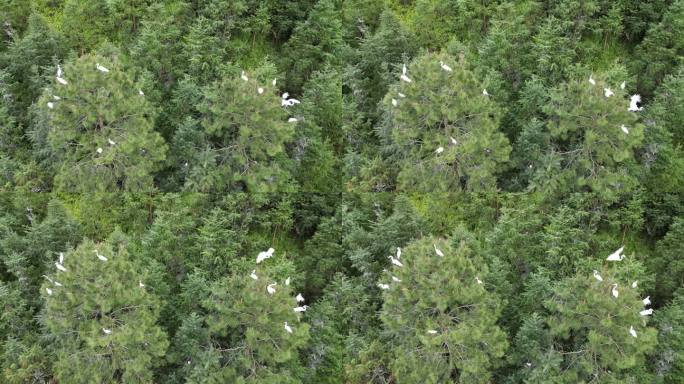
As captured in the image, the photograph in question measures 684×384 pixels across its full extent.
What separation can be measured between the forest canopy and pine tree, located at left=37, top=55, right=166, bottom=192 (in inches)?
2.8

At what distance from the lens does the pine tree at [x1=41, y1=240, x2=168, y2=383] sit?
21172 millimetres

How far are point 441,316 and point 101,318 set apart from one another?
9265mm

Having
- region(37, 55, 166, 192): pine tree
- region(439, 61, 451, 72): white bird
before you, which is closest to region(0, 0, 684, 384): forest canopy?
region(37, 55, 166, 192): pine tree

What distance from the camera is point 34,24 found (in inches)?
995

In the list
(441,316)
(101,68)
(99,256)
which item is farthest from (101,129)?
(441,316)

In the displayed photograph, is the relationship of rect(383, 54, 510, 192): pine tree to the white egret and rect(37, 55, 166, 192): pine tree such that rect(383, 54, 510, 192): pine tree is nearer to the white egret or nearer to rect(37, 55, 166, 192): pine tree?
rect(37, 55, 166, 192): pine tree

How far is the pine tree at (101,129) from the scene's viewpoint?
22.0 metres

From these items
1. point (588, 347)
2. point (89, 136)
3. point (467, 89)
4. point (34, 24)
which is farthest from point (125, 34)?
point (588, 347)

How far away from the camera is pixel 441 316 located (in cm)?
2166

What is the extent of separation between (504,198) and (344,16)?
26.7 ft

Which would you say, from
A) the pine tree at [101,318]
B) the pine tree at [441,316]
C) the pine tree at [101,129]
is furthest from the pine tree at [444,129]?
the pine tree at [101,318]

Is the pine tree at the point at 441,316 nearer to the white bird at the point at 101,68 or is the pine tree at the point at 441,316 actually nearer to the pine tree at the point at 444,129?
the pine tree at the point at 444,129

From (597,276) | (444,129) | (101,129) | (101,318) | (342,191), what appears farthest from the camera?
(342,191)

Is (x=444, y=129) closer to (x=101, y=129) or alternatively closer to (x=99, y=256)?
(x=101, y=129)
